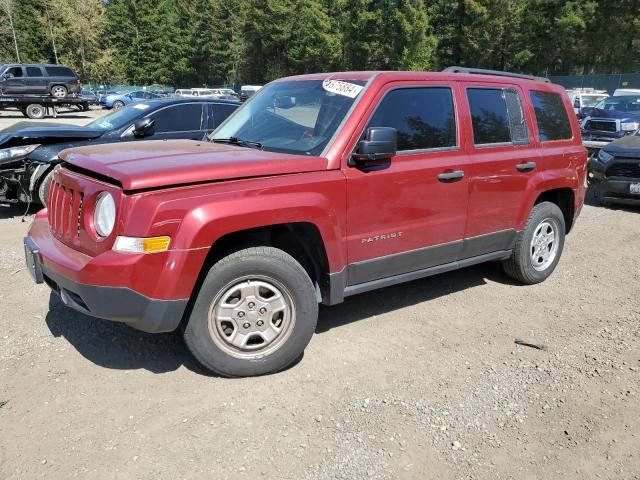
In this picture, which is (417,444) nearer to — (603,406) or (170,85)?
(603,406)

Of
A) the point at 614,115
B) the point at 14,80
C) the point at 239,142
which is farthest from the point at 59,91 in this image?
the point at 239,142

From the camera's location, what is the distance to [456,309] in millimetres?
4676

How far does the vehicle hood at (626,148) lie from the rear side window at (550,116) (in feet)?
13.2

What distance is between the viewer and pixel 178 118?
24.9 feet

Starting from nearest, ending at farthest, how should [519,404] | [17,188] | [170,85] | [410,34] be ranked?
1. [519,404]
2. [17,188]
3. [410,34]
4. [170,85]

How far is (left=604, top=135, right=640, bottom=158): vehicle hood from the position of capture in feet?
27.9

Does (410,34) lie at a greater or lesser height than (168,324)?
greater

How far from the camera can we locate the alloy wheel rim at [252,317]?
3.29 meters

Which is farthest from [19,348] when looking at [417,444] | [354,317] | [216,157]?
[417,444]

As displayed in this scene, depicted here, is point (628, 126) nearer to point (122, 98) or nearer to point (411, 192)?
point (411, 192)

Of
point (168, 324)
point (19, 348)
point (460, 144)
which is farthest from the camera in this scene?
point (460, 144)

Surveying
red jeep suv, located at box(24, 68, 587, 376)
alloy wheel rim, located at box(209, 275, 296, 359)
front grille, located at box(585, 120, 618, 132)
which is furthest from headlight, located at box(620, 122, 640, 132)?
alloy wheel rim, located at box(209, 275, 296, 359)

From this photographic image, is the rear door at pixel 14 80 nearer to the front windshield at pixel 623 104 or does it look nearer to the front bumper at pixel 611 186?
the front windshield at pixel 623 104

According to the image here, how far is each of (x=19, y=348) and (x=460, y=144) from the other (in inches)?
142
